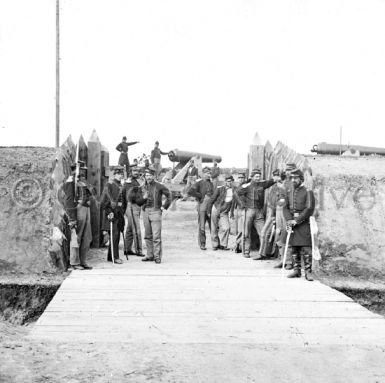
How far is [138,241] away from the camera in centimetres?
1278

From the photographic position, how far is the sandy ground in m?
4.90

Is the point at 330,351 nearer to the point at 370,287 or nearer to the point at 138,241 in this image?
the point at 370,287

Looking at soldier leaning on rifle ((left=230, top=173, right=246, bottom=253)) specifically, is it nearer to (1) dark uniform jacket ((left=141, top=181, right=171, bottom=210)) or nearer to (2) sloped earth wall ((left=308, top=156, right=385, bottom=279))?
(1) dark uniform jacket ((left=141, top=181, right=171, bottom=210))

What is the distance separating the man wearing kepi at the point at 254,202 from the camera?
41.0ft

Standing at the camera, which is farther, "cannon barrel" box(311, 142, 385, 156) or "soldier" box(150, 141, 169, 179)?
"cannon barrel" box(311, 142, 385, 156)

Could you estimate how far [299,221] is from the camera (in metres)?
9.68

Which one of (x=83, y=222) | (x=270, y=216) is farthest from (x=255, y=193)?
(x=83, y=222)

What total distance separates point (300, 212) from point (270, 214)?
7.37 feet

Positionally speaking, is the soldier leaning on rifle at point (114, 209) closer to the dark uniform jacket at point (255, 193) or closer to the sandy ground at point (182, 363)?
the dark uniform jacket at point (255, 193)

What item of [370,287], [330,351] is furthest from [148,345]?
[370,287]

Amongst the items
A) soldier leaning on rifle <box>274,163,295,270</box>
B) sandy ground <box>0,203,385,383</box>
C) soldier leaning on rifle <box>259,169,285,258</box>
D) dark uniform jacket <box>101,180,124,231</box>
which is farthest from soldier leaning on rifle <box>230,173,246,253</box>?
sandy ground <box>0,203,385,383</box>

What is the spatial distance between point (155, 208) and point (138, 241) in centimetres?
140

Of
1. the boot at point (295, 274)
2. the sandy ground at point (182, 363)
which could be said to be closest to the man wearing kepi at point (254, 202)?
the boot at point (295, 274)

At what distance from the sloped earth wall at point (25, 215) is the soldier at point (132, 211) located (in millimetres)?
2058
